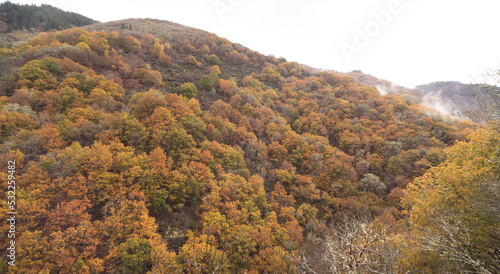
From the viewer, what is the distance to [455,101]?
114 metres

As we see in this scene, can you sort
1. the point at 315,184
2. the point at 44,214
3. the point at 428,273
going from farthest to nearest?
the point at 315,184
the point at 44,214
the point at 428,273

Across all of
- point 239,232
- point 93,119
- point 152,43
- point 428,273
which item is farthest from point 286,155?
point 152,43

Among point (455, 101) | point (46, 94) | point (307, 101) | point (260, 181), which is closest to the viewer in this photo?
point (46, 94)

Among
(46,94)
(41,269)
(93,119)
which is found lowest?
(41,269)

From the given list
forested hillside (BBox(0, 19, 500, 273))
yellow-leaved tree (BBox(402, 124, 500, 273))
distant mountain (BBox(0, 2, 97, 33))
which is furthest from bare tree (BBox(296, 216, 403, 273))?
distant mountain (BBox(0, 2, 97, 33))

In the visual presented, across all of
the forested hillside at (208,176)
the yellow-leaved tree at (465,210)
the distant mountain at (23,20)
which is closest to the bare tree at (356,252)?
the forested hillside at (208,176)

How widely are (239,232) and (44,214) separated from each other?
931 inches

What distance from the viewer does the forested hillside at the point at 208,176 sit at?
11859mm

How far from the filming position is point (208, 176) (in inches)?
1315

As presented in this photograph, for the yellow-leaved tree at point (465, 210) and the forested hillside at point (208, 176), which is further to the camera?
the forested hillside at point (208, 176)

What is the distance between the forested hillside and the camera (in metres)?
11.9

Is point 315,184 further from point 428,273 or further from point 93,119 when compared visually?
point 93,119

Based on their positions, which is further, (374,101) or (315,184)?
(374,101)

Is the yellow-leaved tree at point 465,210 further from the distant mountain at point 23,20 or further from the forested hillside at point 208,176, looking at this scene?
the distant mountain at point 23,20
